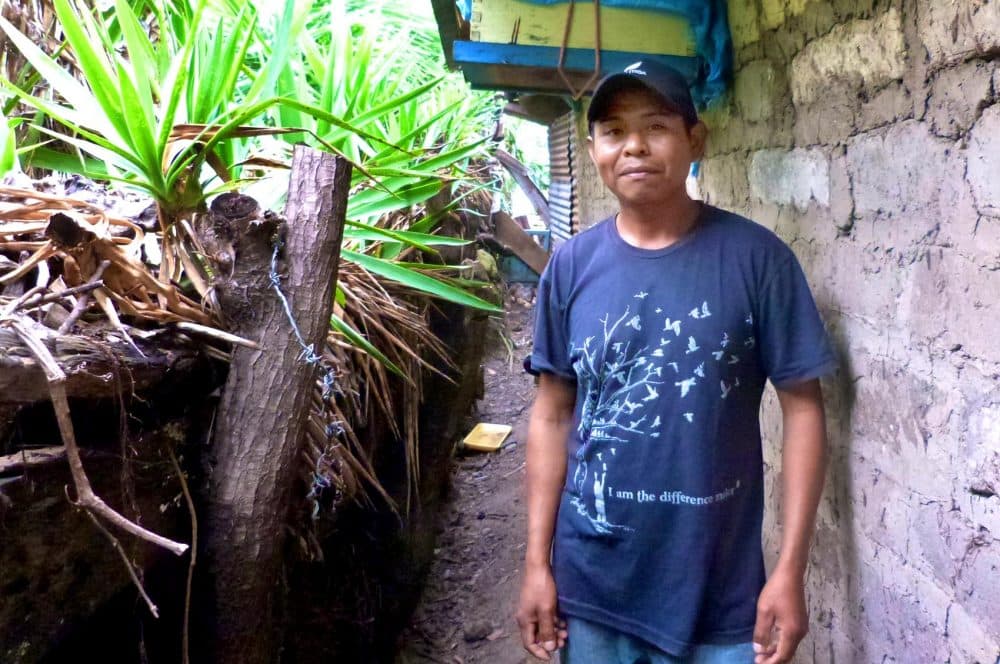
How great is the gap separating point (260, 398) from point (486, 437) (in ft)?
11.0

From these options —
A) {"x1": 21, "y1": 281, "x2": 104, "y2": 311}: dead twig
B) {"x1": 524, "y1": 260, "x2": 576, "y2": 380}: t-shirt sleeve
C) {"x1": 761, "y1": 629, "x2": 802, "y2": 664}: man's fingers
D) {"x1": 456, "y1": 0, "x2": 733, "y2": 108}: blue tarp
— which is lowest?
{"x1": 761, "y1": 629, "x2": 802, "y2": 664}: man's fingers

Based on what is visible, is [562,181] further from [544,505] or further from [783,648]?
[783,648]

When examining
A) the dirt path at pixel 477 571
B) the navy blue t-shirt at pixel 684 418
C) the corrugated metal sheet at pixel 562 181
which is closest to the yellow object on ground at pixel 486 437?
the dirt path at pixel 477 571

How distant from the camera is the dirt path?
9.75 feet

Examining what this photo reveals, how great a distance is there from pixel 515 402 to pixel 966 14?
4723 mm

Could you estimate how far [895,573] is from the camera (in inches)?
48.8

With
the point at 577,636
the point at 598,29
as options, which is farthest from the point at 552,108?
the point at 577,636

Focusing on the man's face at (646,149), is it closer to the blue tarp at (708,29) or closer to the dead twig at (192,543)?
the blue tarp at (708,29)

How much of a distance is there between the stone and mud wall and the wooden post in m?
1.03

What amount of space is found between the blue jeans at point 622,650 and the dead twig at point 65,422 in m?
0.75

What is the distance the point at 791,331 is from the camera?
1.20 m

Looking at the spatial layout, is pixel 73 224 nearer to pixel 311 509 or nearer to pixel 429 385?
pixel 311 509

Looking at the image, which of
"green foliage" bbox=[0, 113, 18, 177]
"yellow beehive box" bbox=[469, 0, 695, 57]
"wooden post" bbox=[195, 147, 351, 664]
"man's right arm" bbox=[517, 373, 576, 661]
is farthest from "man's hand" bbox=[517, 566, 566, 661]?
"yellow beehive box" bbox=[469, 0, 695, 57]

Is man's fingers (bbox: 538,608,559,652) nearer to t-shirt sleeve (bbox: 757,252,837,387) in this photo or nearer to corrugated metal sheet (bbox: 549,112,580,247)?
t-shirt sleeve (bbox: 757,252,837,387)
